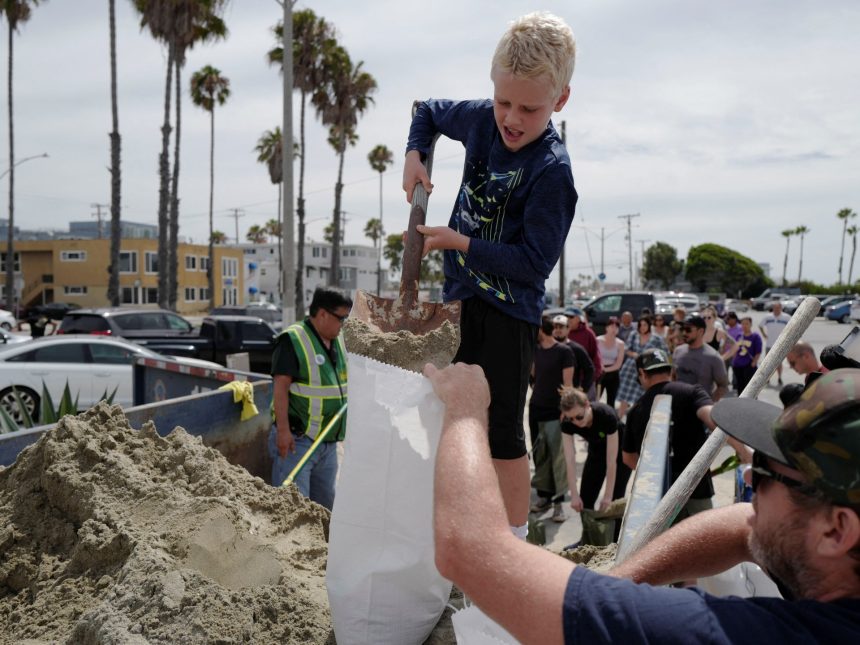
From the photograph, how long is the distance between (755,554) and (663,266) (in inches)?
4126

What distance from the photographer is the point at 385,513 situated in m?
2.00

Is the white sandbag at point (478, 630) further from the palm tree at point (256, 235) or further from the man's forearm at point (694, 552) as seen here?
the palm tree at point (256, 235)

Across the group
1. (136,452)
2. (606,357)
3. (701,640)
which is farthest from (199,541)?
(606,357)

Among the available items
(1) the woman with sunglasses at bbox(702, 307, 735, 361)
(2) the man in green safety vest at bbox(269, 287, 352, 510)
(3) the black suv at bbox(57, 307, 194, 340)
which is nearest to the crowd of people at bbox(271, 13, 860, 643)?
(2) the man in green safety vest at bbox(269, 287, 352, 510)

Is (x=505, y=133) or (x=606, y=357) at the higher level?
(x=505, y=133)

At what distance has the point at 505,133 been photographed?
239cm

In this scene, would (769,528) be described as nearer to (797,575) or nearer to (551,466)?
(797,575)

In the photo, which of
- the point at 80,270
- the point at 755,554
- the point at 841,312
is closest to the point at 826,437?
the point at 755,554

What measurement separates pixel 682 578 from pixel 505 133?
143 centimetres

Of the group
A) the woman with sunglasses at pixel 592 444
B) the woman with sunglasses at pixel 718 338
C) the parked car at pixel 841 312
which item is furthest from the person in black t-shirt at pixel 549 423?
the parked car at pixel 841 312

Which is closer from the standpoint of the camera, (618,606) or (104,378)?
(618,606)

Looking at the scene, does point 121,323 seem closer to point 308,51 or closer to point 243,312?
point 243,312

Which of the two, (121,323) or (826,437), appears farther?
(121,323)

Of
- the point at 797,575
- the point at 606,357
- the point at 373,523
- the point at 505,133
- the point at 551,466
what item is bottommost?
the point at 551,466
